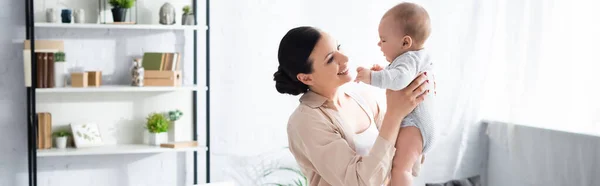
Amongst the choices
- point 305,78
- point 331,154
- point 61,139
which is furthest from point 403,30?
point 61,139

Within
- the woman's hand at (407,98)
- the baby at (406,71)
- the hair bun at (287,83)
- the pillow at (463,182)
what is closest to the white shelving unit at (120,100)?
the pillow at (463,182)

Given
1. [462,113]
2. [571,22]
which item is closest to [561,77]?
[571,22]

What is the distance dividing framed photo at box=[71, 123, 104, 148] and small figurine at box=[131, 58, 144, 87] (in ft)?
1.04

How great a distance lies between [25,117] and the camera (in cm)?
362

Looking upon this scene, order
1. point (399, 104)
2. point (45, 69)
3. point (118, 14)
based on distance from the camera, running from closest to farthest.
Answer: point (399, 104) < point (45, 69) < point (118, 14)

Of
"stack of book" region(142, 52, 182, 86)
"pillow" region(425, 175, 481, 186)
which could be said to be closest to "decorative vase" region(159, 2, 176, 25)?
"stack of book" region(142, 52, 182, 86)

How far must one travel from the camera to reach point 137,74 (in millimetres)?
3596

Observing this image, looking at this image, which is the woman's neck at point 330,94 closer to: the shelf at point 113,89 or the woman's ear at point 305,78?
the woman's ear at point 305,78

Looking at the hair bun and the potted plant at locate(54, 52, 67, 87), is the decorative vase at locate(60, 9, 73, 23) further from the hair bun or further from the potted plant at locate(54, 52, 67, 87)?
the hair bun

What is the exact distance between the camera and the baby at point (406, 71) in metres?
1.63

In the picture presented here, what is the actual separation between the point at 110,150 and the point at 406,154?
221 centimetres

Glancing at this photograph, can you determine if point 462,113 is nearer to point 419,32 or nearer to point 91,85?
point 91,85

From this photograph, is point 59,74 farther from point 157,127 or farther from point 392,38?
point 392,38

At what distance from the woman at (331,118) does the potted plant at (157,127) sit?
2.02m
